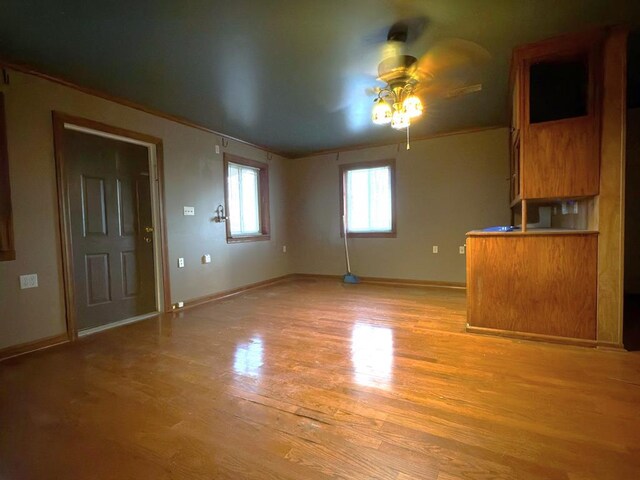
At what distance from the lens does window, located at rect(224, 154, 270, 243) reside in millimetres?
4703

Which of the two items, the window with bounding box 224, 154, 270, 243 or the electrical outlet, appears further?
the window with bounding box 224, 154, 270, 243

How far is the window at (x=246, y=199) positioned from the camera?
15.4 feet

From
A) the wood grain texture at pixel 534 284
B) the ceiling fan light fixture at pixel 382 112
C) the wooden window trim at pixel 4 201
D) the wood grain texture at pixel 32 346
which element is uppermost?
the ceiling fan light fixture at pixel 382 112

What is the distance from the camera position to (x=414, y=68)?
8.43 feet

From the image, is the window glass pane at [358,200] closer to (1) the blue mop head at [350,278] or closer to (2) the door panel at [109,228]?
(1) the blue mop head at [350,278]

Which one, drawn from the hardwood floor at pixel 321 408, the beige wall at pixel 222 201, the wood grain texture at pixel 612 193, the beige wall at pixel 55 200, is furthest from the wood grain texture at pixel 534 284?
the beige wall at pixel 55 200

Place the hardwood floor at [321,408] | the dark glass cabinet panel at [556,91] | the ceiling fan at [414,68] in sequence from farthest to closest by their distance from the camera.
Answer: the dark glass cabinet panel at [556,91] → the ceiling fan at [414,68] → the hardwood floor at [321,408]

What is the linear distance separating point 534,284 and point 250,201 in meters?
4.08

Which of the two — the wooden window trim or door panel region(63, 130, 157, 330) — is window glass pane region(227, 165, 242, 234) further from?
the wooden window trim

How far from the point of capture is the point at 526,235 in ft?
8.51

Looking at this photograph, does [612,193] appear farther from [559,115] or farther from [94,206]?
[94,206]

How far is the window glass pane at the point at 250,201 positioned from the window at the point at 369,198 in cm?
147

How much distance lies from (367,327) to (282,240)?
3.17 meters

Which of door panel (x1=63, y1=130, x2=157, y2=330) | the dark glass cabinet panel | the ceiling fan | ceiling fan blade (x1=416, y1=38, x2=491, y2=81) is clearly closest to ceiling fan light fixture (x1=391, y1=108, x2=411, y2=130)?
the ceiling fan
